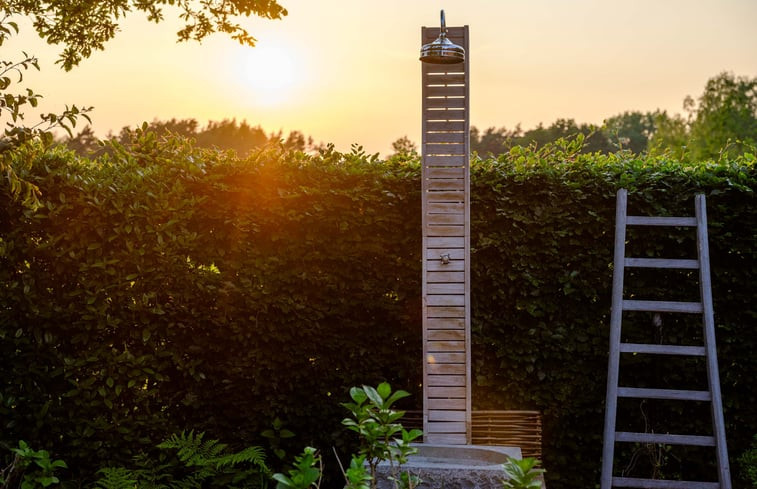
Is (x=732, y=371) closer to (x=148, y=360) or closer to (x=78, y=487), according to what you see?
(x=148, y=360)

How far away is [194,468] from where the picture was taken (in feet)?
16.2

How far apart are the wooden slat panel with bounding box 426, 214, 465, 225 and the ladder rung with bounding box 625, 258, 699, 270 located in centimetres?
102

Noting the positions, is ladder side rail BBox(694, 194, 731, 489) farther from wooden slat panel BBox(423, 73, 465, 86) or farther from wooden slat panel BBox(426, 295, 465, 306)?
wooden slat panel BBox(423, 73, 465, 86)

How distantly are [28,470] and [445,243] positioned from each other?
2847mm

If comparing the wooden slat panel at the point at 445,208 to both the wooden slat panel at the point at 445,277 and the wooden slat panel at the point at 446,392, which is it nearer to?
the wooden slat panel at the point at 445,277

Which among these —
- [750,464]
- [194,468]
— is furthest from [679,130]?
[194,468]

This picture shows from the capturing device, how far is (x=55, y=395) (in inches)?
194

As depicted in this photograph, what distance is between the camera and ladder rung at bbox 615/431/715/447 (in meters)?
4.63

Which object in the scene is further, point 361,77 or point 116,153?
point 361,77

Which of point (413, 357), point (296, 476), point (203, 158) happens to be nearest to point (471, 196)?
point (413, 357)

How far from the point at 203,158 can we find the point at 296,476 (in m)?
3.24

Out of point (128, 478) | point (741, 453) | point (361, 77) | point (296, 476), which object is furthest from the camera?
point (361, 77)

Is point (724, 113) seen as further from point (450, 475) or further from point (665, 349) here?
point (450, 475)

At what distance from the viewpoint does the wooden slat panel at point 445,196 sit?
4590mm
